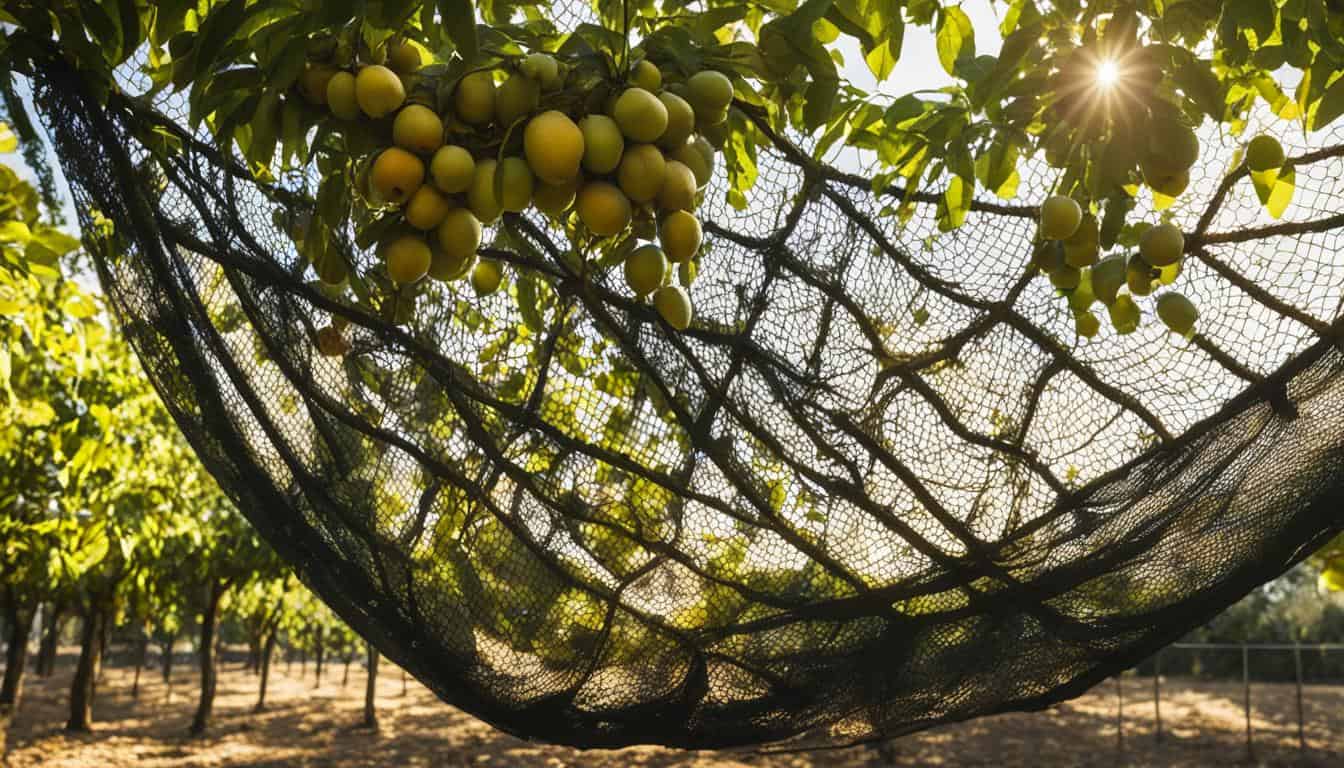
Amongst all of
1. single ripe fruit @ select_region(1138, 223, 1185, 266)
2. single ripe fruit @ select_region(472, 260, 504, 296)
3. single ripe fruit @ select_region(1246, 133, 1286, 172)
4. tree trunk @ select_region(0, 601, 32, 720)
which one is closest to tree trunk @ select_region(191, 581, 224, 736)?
tree trunk @ select_region(0, 601, 32, 720)

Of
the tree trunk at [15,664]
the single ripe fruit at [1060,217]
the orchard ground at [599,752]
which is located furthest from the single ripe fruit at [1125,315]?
the tree trunk at [15,664]

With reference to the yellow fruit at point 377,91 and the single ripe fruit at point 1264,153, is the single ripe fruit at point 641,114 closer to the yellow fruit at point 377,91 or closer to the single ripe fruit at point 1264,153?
the yellow fruit at point 377,91

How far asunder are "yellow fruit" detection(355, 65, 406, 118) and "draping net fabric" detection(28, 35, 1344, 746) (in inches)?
13.6

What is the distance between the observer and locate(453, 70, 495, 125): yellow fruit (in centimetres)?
94

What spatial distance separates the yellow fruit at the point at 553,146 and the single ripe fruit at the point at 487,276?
1.33ft

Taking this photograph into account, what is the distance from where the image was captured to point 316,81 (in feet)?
3.28

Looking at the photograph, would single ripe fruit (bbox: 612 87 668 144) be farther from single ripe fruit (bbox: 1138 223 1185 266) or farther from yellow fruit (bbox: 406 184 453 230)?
single ripe fruit (bbox: 1138 223 1185 266)

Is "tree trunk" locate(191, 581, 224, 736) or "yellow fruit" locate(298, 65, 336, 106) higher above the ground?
"yellow fruit" locate(298, 65, 336, 106)

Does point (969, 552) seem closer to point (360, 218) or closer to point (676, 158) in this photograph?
point (676, 158)

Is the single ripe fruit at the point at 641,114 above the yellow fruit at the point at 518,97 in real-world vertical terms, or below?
below

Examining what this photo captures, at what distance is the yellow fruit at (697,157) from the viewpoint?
3.25 ft

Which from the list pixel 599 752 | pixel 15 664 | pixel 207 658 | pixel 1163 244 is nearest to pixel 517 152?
pixel 1163 244

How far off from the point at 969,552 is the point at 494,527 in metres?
0.75

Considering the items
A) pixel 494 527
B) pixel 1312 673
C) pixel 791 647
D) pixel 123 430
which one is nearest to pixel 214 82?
pixel 494 527
